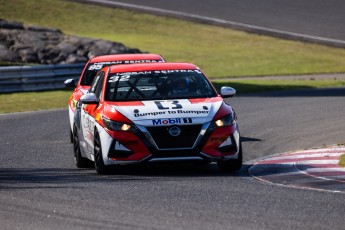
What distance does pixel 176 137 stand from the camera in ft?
43.2

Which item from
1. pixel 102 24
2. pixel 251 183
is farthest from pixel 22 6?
pixel 251 183

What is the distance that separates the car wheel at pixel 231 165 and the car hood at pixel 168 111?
65 cm

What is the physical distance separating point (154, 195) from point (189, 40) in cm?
3767

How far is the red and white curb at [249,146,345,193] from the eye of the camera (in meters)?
12.3

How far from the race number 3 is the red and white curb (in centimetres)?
128

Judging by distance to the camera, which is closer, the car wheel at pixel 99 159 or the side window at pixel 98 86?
the car wheel at pixel 99 159

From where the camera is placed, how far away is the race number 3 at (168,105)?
1343cm

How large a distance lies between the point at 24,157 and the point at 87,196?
4.73m

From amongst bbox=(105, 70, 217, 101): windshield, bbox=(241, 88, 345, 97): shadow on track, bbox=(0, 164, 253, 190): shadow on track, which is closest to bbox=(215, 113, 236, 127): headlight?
bbox=(0, 164, 253, 190): shadow on track

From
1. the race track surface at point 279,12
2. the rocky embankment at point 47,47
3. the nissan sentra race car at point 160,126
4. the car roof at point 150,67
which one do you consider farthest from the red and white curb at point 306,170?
the race track surface at point 279,12

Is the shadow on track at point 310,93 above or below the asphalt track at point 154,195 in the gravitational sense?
below

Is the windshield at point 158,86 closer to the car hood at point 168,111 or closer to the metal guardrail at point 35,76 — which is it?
the car hood at point 168,111

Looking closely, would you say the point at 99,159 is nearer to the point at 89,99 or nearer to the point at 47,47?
the point at 89,99

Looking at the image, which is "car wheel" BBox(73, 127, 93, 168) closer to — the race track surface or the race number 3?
the race number 3
